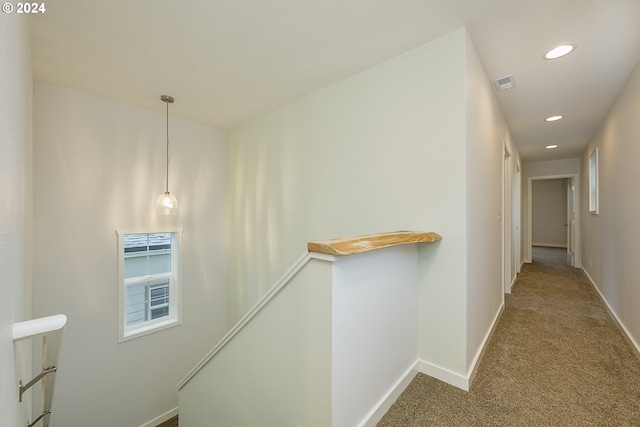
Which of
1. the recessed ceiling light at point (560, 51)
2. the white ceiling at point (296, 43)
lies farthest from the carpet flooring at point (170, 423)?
the recessed ceiling light at point (560, 51)

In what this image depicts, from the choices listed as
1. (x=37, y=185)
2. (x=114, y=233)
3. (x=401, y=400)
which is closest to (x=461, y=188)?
(x=401, y=400)

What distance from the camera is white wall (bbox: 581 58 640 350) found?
2354mm

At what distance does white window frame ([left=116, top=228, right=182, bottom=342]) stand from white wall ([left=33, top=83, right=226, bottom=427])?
64 millimetres

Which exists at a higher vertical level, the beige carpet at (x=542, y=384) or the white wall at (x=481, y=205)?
the white wall at (x=481, y=205)

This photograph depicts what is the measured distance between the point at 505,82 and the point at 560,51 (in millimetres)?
517

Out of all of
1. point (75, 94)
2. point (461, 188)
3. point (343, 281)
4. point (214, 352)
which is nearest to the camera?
point (343, 281)

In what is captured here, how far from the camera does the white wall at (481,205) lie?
194 centimetres

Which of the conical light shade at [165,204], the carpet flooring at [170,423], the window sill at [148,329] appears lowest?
the carpet flooring at [170,423]

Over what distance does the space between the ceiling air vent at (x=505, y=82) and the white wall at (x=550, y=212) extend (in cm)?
844

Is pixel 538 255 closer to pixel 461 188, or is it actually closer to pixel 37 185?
pixel 461 188

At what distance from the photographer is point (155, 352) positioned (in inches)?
139

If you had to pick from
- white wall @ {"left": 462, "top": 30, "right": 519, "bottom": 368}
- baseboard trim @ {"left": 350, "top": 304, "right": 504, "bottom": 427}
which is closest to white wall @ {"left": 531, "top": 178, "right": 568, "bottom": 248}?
white wall @ {"left": 462, "top": 30, "right": 519, "bottom": 368}

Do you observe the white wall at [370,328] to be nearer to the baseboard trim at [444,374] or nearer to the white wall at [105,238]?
the baseboard trim at [444,374]

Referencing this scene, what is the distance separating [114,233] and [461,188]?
3.75 meters
